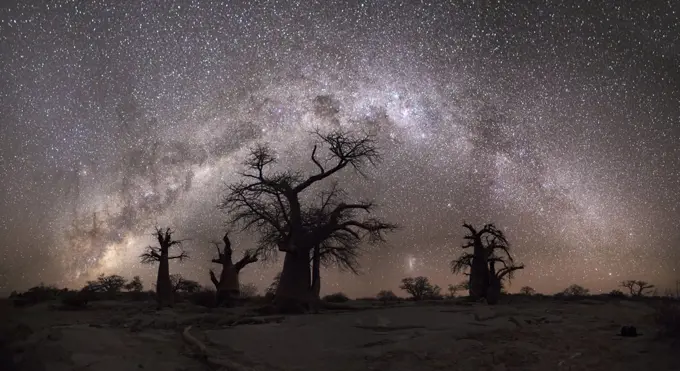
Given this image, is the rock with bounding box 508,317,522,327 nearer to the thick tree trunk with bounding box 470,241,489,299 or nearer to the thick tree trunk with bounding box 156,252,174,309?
the thick tree trunk with bounding box 470,241,489,299

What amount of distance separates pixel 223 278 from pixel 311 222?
25.0 ft

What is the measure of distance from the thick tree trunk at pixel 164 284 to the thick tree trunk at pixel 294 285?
8427 millimetres

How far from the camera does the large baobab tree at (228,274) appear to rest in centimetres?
2447

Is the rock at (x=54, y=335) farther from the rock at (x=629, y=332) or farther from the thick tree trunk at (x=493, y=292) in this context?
the thick tree trunk at (x=493, y=292)

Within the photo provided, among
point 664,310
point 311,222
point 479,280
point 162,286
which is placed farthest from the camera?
point 479,280

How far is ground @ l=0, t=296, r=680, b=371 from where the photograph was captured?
26.4 ft

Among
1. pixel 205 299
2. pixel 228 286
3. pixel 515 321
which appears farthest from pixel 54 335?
pixel 205 299

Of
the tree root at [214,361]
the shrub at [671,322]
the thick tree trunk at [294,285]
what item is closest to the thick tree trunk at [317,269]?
the thick tree trunk at [294,285]

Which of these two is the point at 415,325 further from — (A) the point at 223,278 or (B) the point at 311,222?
(A) the point at 223,278

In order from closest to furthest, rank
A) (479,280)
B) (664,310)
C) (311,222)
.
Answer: (664,310)
(311,222)
(479,280)

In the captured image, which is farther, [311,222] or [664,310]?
[311,222]

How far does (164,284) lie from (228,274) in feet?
10.6

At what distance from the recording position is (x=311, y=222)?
788 inches

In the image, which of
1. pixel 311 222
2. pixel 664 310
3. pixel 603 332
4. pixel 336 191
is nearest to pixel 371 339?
pixel 603 332
